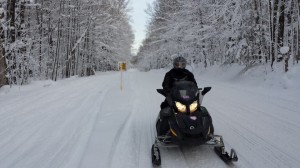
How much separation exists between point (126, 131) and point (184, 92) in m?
1.97

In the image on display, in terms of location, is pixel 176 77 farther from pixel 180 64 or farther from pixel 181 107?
pixel 181 107

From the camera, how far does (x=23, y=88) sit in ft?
42.7

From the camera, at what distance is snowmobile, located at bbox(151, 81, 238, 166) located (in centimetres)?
453

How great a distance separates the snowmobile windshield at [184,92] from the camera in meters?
4.86

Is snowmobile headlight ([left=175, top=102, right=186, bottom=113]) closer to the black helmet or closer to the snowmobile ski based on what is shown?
the snowmobile ski

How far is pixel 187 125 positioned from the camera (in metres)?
4.57

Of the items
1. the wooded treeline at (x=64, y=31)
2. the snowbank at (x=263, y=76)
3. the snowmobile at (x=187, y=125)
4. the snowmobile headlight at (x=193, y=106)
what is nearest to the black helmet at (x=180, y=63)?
the snowmobile at (x=187, y=125)

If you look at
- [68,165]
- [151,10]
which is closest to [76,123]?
[68,165]

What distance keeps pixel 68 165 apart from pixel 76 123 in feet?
8.51

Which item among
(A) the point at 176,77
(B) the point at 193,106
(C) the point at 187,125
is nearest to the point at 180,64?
(A) the point at 176,77

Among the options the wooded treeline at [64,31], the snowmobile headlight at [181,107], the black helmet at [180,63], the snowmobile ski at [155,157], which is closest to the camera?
the snowmobile ski at [155,157]

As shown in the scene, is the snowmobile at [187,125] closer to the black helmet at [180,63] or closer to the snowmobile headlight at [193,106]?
the snowmobile headlight at [193,106]

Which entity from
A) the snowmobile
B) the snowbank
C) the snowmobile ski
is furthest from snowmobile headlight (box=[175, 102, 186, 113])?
the snowbank

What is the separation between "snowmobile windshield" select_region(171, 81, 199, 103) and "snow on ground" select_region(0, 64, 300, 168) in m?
0.95
